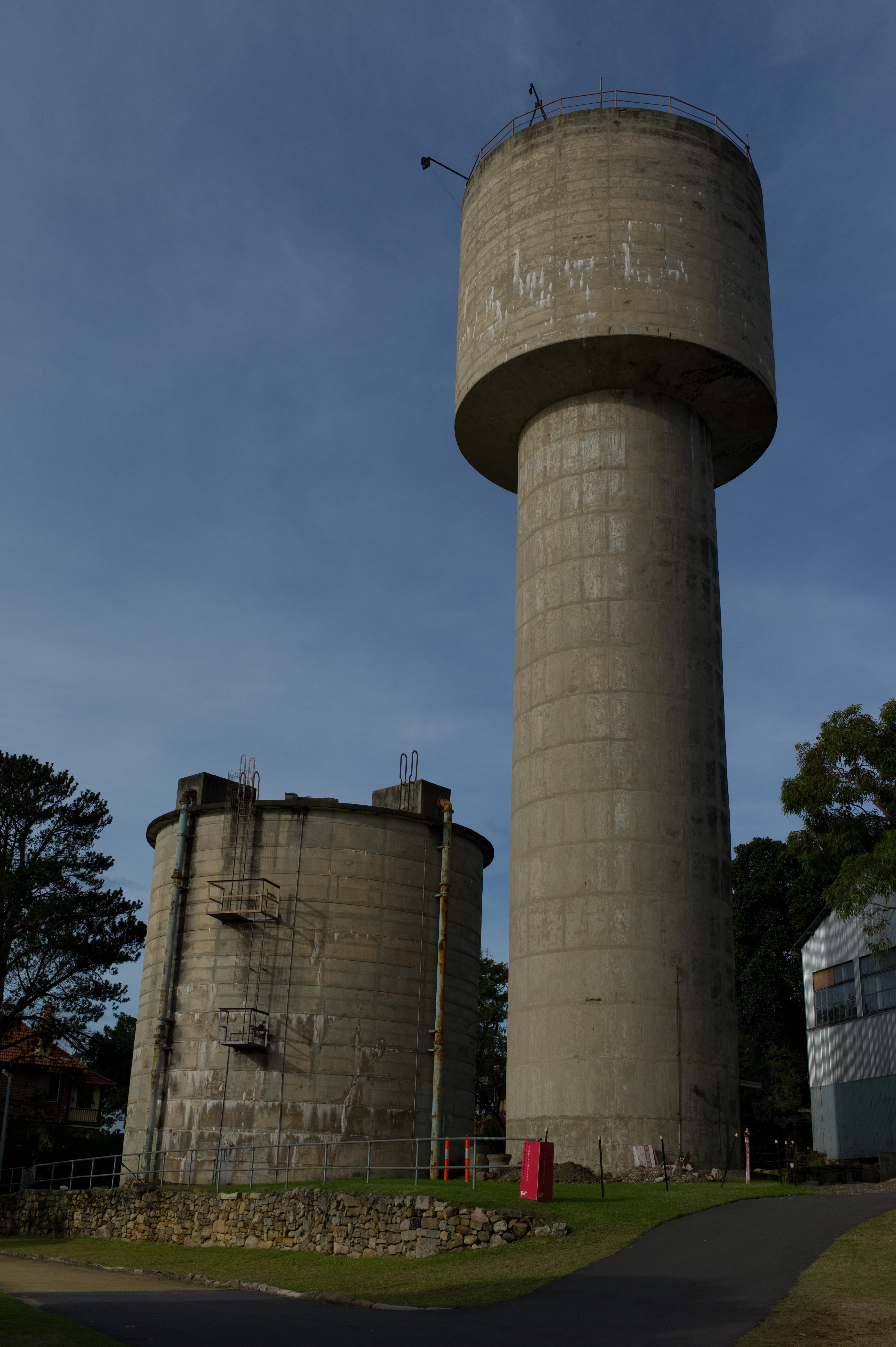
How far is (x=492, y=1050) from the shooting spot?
182 feet

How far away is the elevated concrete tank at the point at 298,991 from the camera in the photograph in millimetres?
28656

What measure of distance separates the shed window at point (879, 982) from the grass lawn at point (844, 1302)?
19.1 meters

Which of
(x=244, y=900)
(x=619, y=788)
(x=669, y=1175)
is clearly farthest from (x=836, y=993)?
(x=244, y=900)

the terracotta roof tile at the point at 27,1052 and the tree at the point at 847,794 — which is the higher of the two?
the tree at the point at 847,794

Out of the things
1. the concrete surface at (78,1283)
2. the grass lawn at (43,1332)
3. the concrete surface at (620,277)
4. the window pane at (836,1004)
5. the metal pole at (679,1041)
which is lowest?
the concrete surface at (78,1283)

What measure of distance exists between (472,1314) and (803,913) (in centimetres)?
4325

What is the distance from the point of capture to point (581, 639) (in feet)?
83.6

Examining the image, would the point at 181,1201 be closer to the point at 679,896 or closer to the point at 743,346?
the point at 679,896

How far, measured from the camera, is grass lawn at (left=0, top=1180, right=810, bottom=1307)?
1454 cm

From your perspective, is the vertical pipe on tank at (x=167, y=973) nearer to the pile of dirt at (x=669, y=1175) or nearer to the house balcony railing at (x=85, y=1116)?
the pile of dirt at (x=669, y=1175)

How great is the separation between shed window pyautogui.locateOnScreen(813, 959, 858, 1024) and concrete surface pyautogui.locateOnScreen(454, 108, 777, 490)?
16568mm

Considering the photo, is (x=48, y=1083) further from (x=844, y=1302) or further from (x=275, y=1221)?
(x=844, y=1302)

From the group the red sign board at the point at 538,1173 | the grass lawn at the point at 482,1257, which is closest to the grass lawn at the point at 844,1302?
the grass lawn at the point at 482,1257

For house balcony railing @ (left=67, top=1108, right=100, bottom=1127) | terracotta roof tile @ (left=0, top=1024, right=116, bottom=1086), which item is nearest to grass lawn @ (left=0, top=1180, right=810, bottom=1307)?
terracotta roof tile @ (left=0, top=1024, right=116, bottom=1086)
